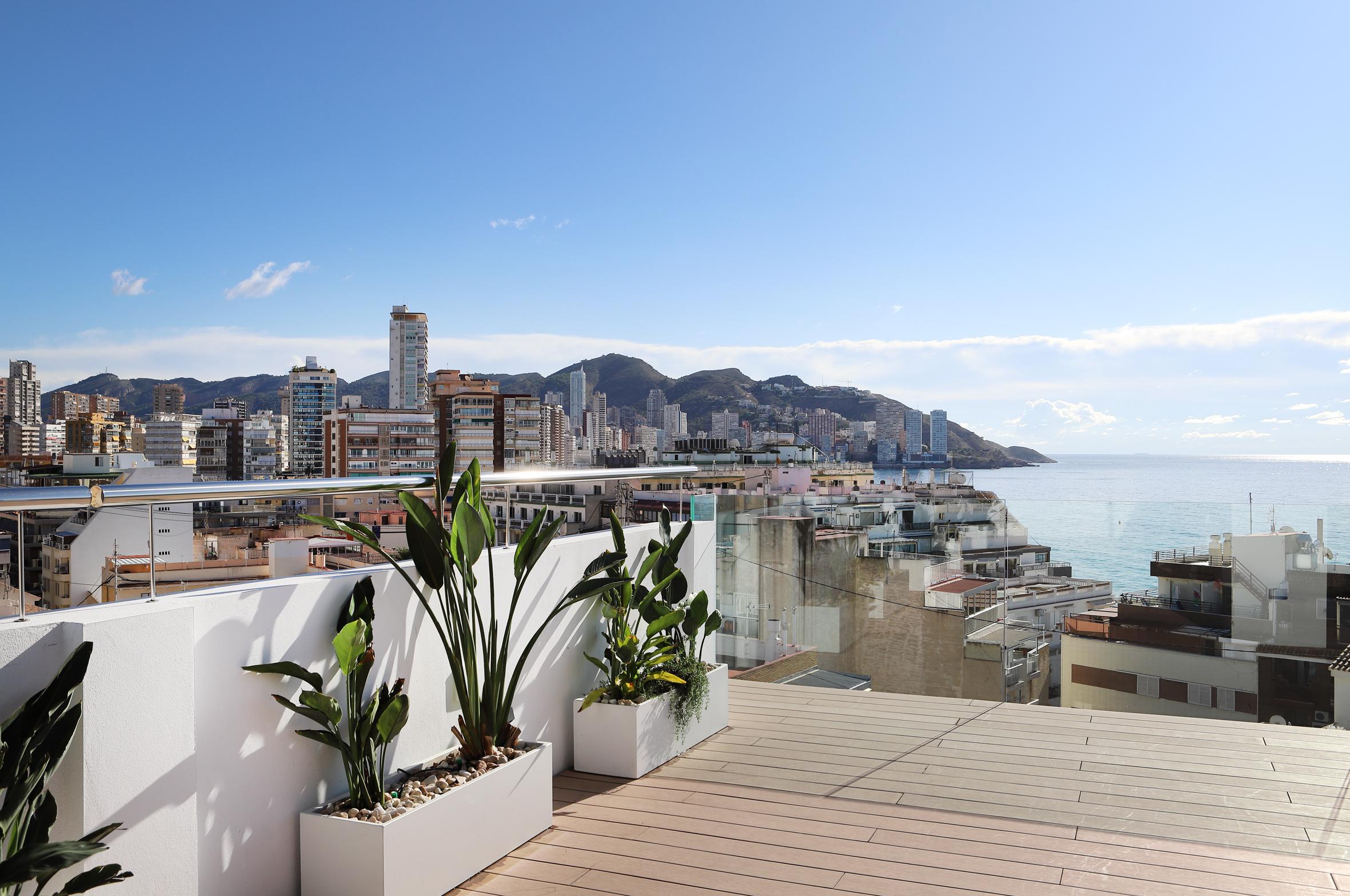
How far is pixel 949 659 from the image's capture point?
4.71 m

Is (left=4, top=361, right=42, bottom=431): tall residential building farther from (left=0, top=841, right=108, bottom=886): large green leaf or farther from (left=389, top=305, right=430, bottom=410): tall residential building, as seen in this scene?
(left=0, top=841, right=108, bottom=886): large green leaf

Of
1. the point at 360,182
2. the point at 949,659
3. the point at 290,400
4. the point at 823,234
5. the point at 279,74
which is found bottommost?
the point at 949,659

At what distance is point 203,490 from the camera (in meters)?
1.96

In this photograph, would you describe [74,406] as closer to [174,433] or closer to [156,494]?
[174,433]

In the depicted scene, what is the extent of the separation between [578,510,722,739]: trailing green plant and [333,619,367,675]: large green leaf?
1262 millimetres

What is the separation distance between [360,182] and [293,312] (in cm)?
2972

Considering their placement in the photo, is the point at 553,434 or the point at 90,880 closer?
the point at 90,880

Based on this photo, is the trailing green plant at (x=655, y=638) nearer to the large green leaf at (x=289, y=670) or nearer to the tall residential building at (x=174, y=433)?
the large green leaf at (x=289, y=670)

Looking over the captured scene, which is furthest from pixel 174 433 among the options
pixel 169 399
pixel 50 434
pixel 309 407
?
pixel 309 407

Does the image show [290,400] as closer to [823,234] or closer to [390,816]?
[823,234]

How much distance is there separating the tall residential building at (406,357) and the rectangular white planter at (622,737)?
6814cm

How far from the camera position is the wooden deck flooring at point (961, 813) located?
2396 millimetres

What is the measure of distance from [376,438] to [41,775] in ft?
189

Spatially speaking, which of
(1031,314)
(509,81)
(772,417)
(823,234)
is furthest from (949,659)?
(1031,314)
